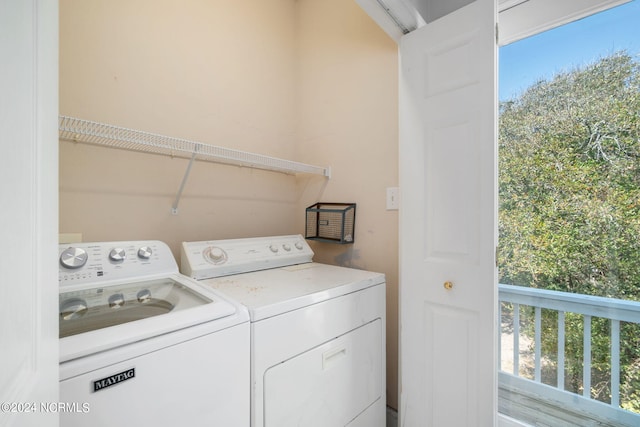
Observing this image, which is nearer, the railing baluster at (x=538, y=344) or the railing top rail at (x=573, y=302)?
the railing top rail at (x=573, y=302)

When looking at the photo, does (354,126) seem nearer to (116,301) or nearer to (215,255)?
(215,255)

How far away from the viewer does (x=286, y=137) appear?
2.20 m

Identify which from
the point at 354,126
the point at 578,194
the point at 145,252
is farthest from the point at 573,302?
the point at 145,252

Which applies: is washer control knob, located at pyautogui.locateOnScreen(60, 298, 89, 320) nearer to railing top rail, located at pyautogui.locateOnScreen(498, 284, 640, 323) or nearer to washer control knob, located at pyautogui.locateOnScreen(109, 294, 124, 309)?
washer control knob, located at pyautogui.locateOnScreen(109, 294, 124, 309)

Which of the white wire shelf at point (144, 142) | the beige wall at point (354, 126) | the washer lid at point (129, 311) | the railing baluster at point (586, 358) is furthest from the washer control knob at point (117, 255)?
the railing baluster at point (586, 358)

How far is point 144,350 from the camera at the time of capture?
0.73m

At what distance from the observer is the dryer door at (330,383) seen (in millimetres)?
1019

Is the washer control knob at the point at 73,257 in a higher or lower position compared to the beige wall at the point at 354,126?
lower

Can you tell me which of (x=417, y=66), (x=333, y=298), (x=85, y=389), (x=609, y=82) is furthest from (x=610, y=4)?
(x=85, y=389)

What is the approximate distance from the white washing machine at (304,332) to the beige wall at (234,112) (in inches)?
11.3

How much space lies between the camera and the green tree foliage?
1.09 m

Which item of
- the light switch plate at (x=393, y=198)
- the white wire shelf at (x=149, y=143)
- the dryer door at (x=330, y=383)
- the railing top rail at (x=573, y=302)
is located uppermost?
the white wire shelf at (x=149, y=143)

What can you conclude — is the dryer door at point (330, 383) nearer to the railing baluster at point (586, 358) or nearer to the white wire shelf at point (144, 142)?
the railing baluster at point (586, 358)

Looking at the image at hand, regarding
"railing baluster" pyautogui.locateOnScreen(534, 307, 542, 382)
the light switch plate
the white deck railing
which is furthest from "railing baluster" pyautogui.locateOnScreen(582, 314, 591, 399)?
the light switch plate
